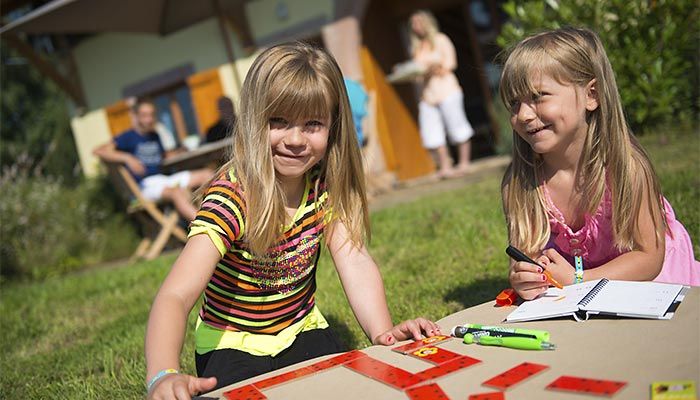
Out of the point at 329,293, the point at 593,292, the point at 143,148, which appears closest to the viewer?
the point at 593,292

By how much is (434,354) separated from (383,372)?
156mm

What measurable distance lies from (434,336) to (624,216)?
0.78 m

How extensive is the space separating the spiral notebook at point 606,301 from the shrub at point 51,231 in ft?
22.2

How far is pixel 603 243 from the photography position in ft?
7.80

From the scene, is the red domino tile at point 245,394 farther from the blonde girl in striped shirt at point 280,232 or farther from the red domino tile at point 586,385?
the red domino tile at point 586,385

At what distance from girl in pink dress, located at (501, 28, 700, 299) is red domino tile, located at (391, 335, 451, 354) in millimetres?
428

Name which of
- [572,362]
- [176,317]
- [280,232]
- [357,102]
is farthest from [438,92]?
[572,362]

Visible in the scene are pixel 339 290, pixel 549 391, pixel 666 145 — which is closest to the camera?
pixel 549 391

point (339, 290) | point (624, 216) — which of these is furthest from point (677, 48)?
point (624, 216)

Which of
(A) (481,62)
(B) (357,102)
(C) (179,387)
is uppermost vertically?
(A) (481,62)

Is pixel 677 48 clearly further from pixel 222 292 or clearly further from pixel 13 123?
pixel 13 123

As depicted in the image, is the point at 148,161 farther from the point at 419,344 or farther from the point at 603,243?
the point at 419,344

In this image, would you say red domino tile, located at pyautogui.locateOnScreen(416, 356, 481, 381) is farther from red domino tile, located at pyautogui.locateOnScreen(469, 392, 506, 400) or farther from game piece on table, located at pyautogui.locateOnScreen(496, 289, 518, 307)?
game piece on table, located at pyautogui.locateOnScreen(496, 289, 518, 307)

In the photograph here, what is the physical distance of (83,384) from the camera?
2.96m
